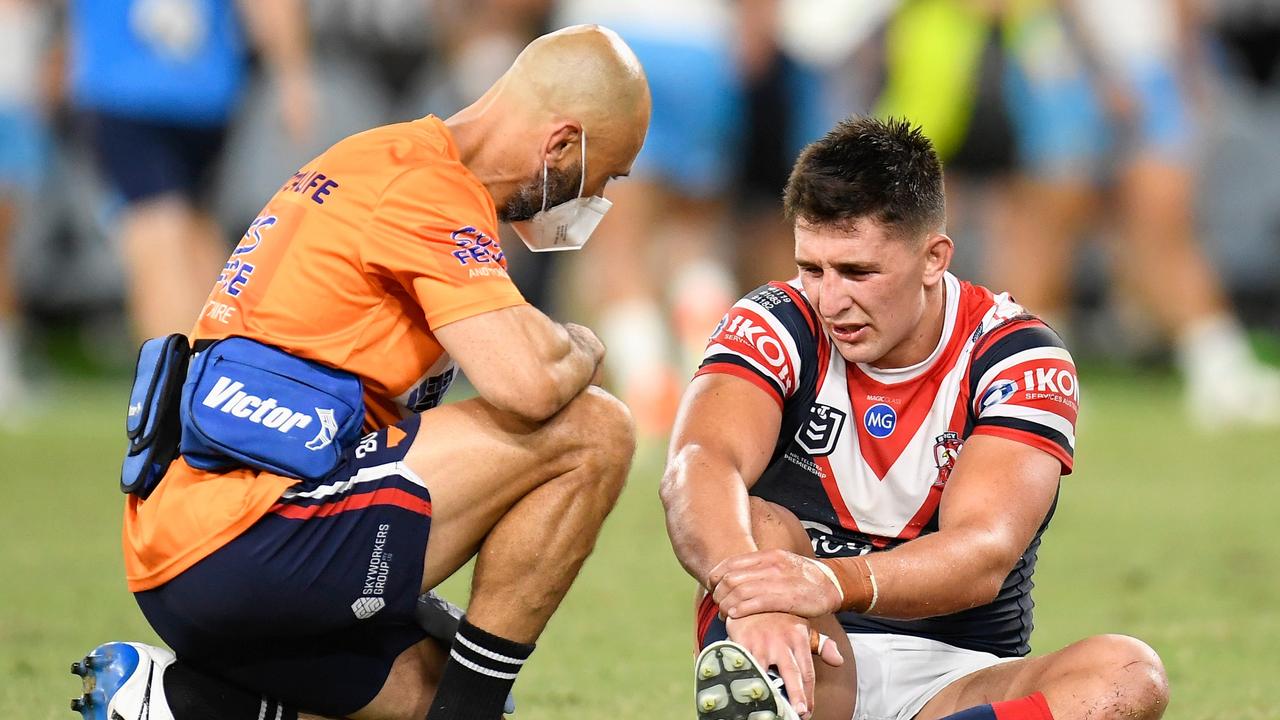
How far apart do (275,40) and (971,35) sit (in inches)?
170

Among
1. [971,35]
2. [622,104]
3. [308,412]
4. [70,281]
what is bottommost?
[70,281]

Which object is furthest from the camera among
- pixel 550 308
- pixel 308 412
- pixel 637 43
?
pixel 550 308

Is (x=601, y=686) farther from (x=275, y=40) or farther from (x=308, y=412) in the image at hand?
(x=275, y=40)

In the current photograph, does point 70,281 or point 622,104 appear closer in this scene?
point 622,104

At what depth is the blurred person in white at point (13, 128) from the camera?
902 cm

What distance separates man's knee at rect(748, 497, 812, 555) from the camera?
3420 millimetres

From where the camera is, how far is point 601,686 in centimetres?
429

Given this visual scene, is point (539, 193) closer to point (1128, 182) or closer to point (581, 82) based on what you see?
point (581, 82)

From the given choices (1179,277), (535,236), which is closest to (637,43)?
(1179,277)

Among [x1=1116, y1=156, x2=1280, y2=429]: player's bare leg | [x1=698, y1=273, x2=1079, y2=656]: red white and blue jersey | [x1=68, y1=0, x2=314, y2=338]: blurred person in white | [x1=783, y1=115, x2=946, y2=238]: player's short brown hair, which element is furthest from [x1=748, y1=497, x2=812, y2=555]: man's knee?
[x1=1116, y1=156, x2=1280, y2=429]: player's bare leg

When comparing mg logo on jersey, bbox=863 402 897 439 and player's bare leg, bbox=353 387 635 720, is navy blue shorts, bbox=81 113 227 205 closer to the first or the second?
player's bare leg, bbox=353 387 635 720

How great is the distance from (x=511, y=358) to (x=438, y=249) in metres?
0.26

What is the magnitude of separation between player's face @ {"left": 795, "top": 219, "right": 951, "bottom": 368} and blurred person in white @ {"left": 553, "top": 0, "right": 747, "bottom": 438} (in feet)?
14.4

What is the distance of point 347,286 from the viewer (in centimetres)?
345
